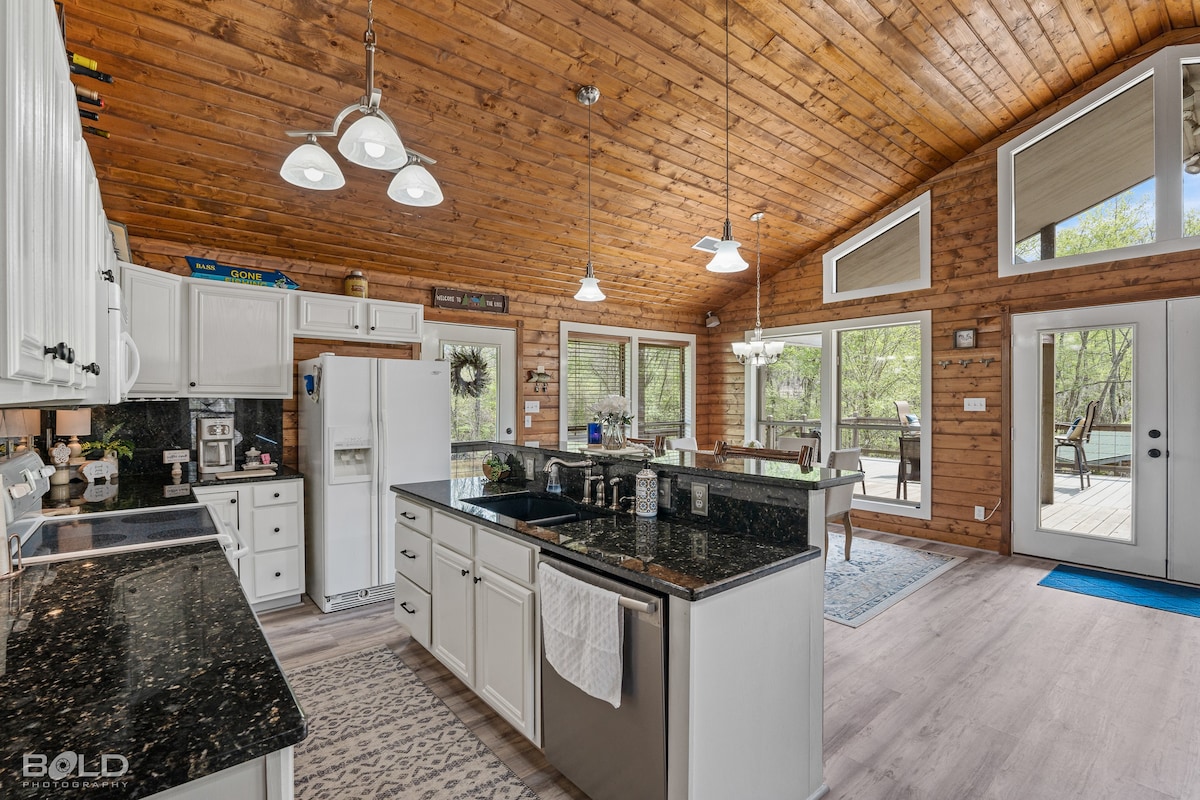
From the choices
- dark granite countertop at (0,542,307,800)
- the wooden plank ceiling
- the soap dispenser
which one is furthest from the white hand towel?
the wooden plank ceiling

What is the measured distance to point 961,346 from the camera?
4.98 metres

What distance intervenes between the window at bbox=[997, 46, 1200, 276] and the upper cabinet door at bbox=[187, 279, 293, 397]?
18.7 feet

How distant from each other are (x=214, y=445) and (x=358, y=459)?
95 cm

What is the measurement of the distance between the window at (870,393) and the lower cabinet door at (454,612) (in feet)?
14.8

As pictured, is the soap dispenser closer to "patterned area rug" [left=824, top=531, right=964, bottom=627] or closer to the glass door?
"patterned area rug" [left=824, top=531, right=964, bottom=627]

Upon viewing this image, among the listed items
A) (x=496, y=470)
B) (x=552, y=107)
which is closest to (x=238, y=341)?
(x=496, y=470)

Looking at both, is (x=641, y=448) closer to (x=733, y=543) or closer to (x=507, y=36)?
(x=733, y=543)

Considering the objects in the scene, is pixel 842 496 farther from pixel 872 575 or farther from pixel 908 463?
pixel 908 463

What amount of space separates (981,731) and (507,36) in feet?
12.8

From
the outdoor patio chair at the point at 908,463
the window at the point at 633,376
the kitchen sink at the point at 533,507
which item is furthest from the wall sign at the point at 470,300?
the outdoor patio chair at the point at 908,463

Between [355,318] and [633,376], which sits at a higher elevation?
[355,318]

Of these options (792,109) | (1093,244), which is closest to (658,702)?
(792,109)

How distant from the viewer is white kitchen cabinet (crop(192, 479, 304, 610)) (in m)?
3.46

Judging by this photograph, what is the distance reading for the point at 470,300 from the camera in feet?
16.6
